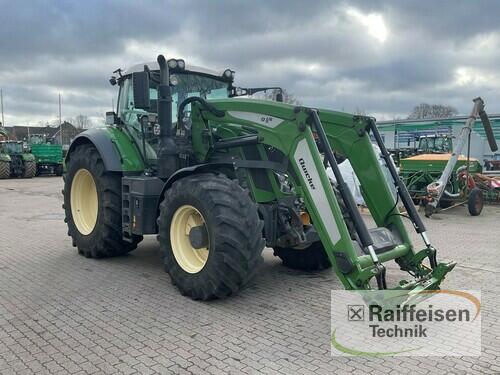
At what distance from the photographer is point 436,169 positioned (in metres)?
12.8

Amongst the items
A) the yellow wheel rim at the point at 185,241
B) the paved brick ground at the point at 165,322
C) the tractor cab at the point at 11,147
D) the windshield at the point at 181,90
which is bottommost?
the paved brick ground at the point at 165,322

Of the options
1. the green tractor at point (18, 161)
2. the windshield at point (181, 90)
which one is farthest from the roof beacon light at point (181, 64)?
the green tractor at point (18, 161)

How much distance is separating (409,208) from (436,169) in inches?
351

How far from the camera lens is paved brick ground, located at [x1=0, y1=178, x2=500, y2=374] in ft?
11.2

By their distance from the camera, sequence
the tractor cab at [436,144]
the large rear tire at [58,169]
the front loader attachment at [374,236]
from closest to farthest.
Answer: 1. the front loader attachment at [374,236]
2. the tractor cab at [436,144]
3. the large rear tire at [58,169]

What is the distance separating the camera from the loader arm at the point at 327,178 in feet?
12.9

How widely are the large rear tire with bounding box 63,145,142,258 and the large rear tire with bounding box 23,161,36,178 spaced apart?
848 inches

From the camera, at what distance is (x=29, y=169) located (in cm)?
2631

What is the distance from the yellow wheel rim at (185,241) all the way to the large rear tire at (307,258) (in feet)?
4.84

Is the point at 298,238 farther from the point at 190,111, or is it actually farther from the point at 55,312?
the point at 55,312

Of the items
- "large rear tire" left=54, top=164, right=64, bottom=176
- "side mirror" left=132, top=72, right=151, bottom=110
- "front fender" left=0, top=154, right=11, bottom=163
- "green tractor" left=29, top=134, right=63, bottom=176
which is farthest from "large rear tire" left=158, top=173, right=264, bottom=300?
"large rear tire" left=54, top=164, right=64, bottom=176

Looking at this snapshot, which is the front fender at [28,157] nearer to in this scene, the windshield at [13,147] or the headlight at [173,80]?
the windshield at [13,147]

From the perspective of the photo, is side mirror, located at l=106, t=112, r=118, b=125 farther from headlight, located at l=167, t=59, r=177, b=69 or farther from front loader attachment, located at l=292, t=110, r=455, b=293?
front loader attachment, located at l=292, t=110, r=455, b=293

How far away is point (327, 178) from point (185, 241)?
5.74 ft
